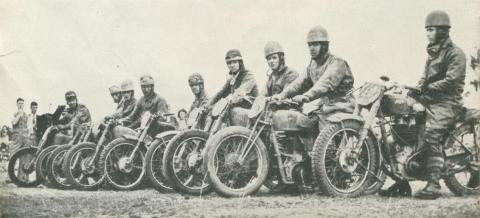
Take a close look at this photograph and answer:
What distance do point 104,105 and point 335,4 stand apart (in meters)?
3.84

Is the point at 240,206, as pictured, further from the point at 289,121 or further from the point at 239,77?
the point at 239,77

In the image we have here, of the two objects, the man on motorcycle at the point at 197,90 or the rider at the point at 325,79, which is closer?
the rider at the point at 325,79

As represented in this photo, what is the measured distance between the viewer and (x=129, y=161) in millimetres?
6766

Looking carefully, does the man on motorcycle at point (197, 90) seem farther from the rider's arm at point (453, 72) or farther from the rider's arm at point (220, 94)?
the rider's arm at point (453, 72)

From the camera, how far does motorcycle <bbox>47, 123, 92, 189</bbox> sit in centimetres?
750

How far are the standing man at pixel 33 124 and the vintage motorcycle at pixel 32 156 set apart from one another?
0.22ft

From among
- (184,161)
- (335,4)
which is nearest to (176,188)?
(184,161)

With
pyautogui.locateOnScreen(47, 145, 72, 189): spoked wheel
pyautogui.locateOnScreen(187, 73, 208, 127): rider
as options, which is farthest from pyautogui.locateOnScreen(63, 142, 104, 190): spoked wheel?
pyautogui.locateOnScreen(187, 73, 208, 127): rider

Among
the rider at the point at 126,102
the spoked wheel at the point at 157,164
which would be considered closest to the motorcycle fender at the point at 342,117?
the spoked wheel at the point at 157,164

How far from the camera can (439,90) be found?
4980 mm

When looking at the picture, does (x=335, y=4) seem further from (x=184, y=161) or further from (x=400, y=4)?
(x=184, y=161)

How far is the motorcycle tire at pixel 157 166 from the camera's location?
624cm

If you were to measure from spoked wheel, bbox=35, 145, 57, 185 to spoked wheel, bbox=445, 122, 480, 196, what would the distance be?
5.11 m

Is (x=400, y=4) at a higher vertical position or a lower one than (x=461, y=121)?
higher
